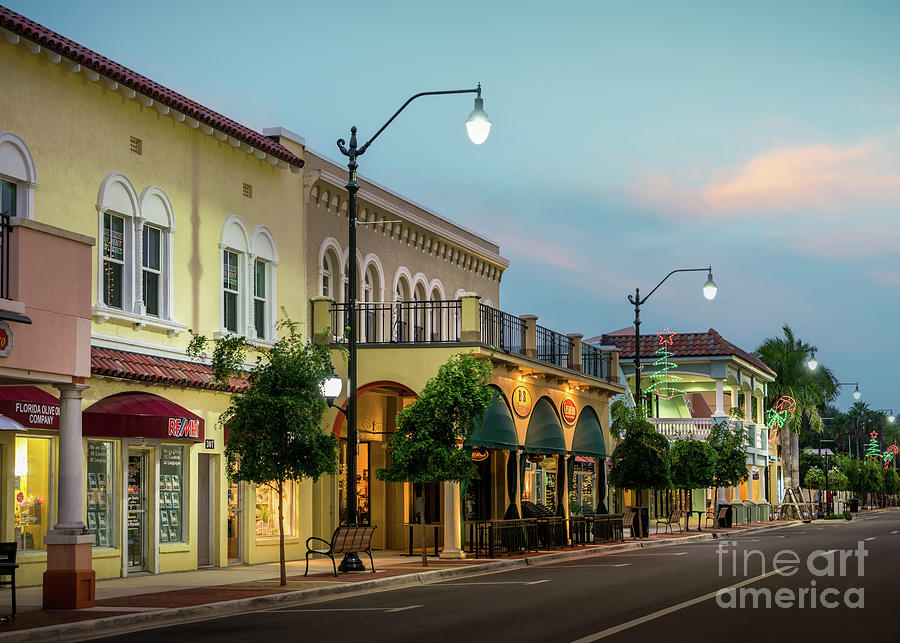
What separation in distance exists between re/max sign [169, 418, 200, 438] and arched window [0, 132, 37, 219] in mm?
4970

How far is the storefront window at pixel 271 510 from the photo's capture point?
29.2 metres

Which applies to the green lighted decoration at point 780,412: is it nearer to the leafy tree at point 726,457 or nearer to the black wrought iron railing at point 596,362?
the leafy tree at point 726,457

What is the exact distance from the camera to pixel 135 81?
24938 millimetres

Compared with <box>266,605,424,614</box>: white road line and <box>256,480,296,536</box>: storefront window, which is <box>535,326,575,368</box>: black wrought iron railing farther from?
<box>266,605,424,614</box>: white road line

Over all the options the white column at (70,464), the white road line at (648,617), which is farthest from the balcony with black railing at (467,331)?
the white road line at (648,617)

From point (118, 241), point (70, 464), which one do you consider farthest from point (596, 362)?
point (70, 464)

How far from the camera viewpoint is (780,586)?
2000 cm

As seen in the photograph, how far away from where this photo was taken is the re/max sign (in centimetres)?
2444

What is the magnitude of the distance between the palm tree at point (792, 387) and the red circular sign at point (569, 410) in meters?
36.3

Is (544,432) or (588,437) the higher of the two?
(544,432)

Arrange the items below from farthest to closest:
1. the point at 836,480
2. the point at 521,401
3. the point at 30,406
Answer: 1. the point at 836,480
2. the point at 521,401
3. the point at 30,406

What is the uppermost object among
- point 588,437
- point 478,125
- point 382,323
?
point 478,125

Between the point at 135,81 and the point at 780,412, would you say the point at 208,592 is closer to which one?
the point at 135,81

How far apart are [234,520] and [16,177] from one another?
9790mm
